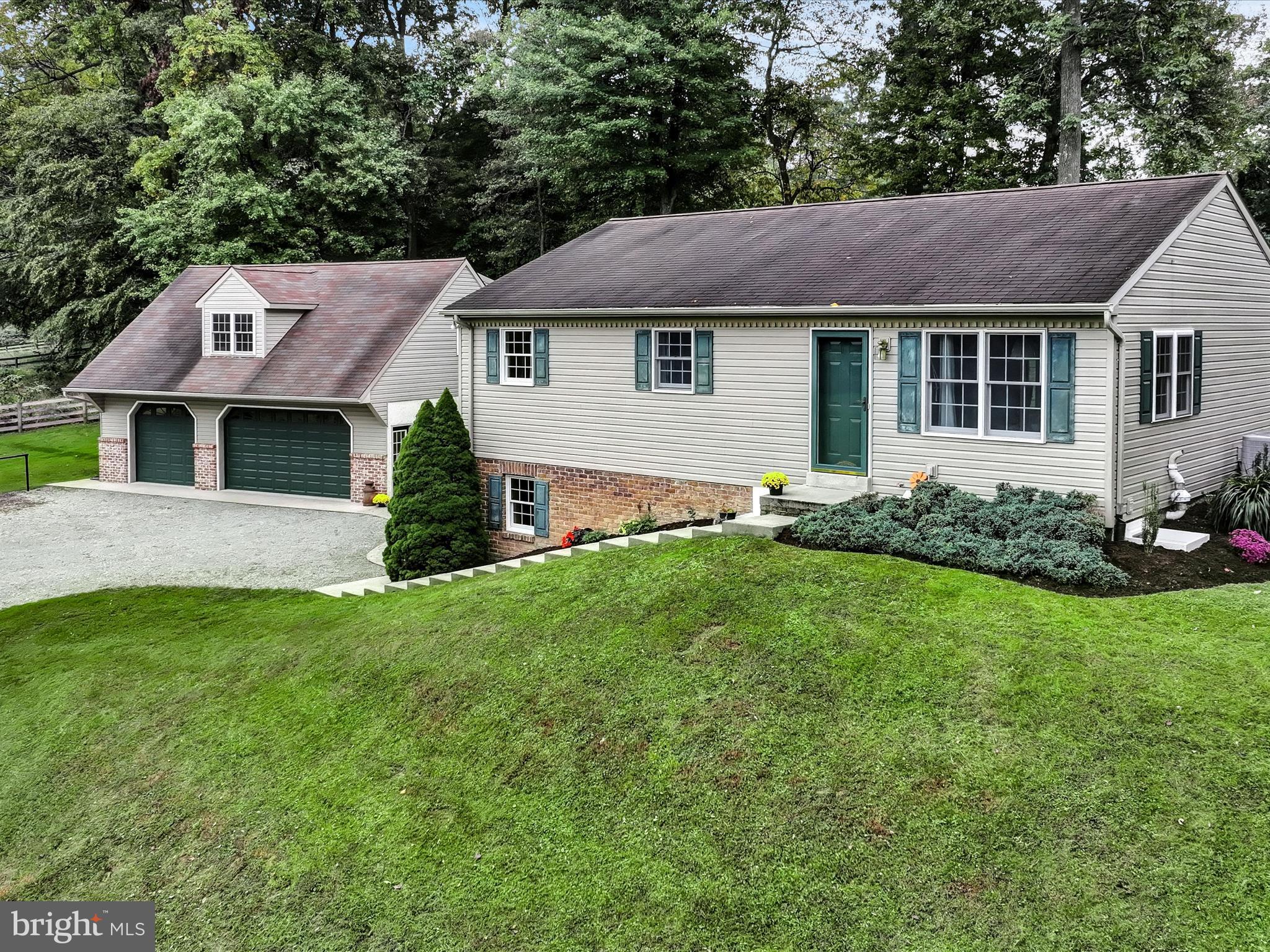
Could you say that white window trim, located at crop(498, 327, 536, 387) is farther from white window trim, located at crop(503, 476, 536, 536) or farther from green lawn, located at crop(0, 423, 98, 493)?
green lawn, located at crop(0, 423, 98, 493)

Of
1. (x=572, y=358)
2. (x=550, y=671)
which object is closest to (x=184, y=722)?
(x=550, y=671)

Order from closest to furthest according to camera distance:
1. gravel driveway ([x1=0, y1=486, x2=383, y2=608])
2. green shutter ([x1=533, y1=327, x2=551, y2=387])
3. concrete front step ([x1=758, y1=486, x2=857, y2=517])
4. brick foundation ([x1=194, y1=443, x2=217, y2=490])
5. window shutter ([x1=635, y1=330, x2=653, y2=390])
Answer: concrete front step ([x1=758, y1=486, x2=857, y2=517])
gravel driveway ([x1=0, y1=486, x2=383, y2=608])
window shutter ([x1=635, y1=330, x2=653, y2=390])
green shutter ([x1=533, y1=327, x2=551, y2=387])
brick foundation ([x1=194, y1=443, x2=217, y2=490])

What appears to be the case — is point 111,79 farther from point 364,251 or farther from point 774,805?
point 774,805

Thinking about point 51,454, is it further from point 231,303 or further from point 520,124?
point 520,124

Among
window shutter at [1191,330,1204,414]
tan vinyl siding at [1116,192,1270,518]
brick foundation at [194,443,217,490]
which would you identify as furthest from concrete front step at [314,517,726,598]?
brick foundation at [194,443,217,490]

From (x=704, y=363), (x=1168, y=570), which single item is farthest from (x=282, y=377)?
(x=1168, y=570)
